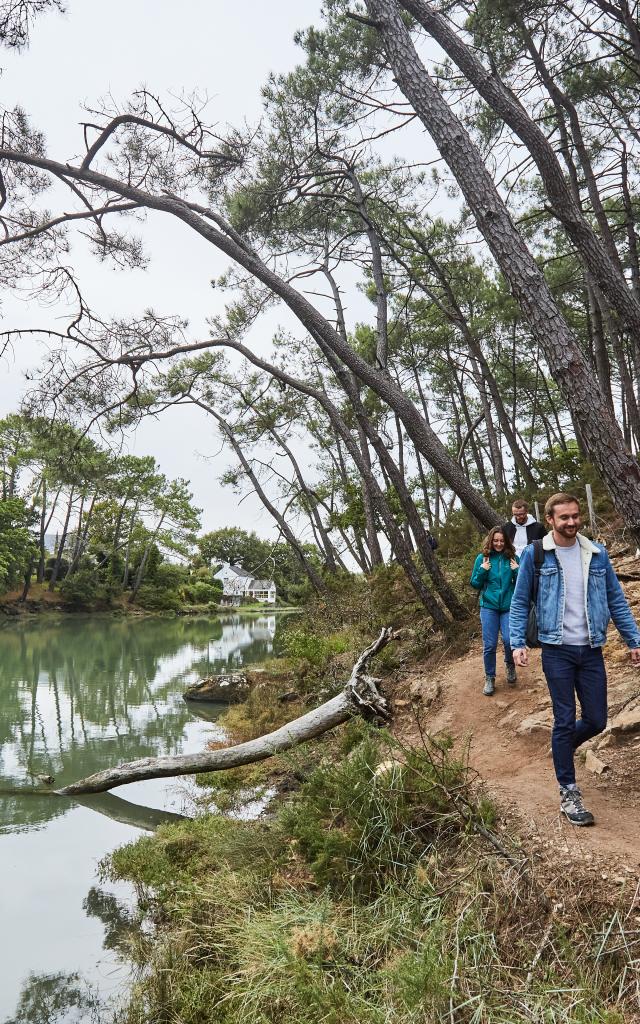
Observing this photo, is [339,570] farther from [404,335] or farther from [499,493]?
[404,335]

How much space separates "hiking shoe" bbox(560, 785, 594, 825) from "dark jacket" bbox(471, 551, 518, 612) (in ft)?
8.20

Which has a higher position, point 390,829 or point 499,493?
point 499,493

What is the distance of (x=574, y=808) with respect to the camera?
3137mm

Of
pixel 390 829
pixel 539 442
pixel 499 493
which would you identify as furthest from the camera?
pixel 539 442

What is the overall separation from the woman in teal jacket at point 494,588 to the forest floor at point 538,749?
0.24 metres

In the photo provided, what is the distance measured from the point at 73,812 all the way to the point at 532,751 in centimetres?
453

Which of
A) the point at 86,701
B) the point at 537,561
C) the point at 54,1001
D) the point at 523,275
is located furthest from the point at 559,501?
the point at 86,701

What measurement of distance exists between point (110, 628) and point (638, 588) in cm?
2884

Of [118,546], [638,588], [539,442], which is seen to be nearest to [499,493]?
[638,588]

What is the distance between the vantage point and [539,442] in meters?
30.8

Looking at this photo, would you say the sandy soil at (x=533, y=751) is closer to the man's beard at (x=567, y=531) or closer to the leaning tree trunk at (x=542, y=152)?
the man's beard at (x=567, y=531)

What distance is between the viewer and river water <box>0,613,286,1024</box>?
3.62m

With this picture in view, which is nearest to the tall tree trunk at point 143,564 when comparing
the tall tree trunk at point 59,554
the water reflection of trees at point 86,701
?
the tall tree trunk at point 59,554

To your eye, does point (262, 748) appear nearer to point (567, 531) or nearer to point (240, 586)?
point (567, 531)
